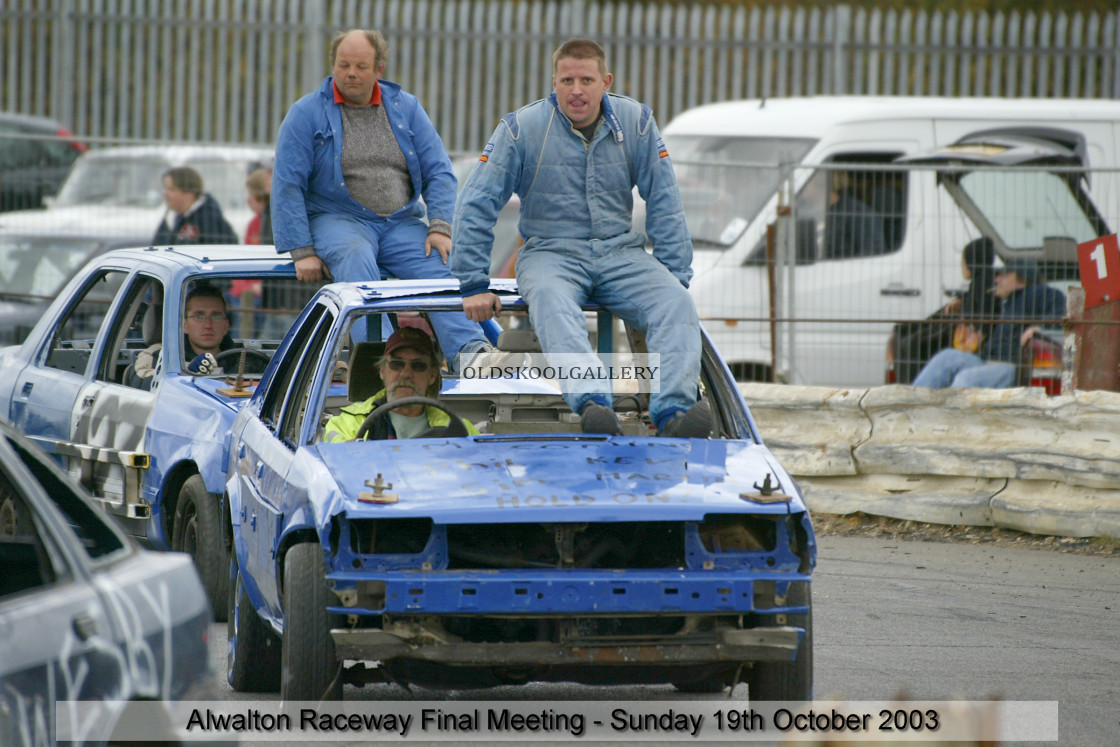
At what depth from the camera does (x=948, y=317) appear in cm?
1155

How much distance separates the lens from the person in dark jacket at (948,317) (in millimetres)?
11500

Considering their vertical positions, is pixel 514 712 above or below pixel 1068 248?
below

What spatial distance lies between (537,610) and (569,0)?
17.1 metres

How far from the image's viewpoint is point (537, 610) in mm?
4770

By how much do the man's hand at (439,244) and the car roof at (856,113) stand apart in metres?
5.30

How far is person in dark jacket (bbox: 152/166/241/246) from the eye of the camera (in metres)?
14.1

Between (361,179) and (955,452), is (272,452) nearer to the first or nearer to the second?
(361,179)

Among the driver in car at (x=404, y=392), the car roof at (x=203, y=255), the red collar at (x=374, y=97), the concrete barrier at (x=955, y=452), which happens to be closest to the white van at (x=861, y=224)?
the concrete barrier at (x=955, y=452)

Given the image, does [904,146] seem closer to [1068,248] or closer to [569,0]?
[1068,248]

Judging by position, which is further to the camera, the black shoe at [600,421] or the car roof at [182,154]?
the car roof at [182,154]

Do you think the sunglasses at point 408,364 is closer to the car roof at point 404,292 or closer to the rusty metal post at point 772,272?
the car roof at point 404,292

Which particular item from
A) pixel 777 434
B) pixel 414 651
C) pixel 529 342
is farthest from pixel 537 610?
pixel 777 434

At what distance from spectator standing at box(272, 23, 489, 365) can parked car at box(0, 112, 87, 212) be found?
6263mm

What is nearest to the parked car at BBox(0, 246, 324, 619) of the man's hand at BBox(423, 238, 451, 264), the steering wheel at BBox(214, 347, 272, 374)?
the steering wheel at BBox(214, 347, 272, 374)
